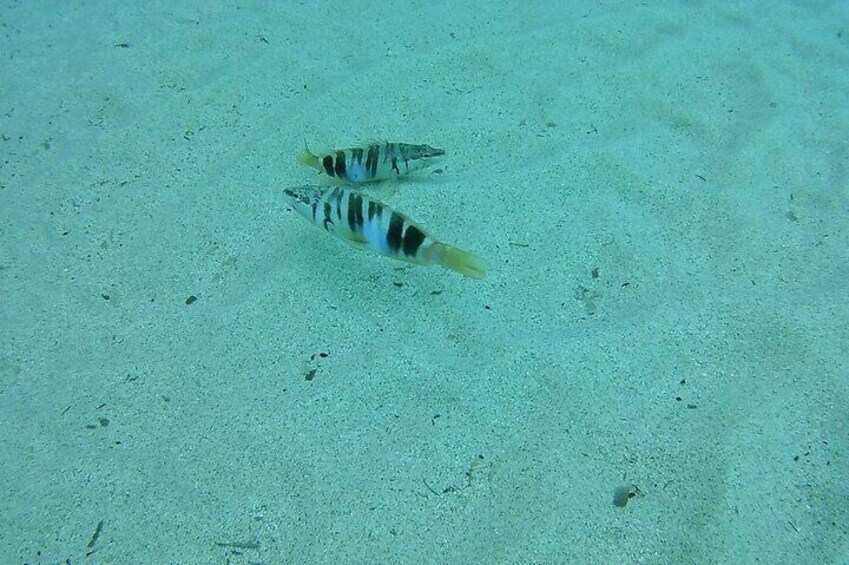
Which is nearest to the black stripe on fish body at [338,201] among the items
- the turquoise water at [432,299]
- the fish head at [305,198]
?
the fish head at [305,198]

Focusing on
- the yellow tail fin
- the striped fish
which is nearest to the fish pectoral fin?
the striped fish

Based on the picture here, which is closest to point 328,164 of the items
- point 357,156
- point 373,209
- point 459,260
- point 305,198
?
point 357,156

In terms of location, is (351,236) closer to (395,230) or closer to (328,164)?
(395,230)

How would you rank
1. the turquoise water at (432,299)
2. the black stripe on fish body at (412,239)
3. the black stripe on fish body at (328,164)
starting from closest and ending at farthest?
the turquoise water at (432,299)
the black stripe on fish body at (412,239)
the black stripe on fish body at (328,164)

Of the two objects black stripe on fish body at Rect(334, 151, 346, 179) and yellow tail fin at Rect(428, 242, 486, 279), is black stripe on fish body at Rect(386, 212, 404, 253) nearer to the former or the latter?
yellow tail fin at Rect(428, 242, 486, 279)

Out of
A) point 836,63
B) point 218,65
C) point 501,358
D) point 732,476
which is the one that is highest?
point 218,65

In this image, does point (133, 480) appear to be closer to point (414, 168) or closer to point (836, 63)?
point (414, 168)

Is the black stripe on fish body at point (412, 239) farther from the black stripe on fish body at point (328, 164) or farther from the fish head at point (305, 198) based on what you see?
the black stripe on fish body at point (328, 164)

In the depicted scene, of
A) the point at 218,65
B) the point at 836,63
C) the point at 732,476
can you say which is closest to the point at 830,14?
the point at 836,63
